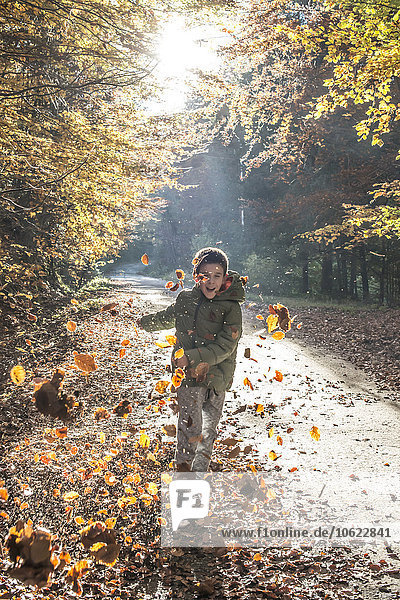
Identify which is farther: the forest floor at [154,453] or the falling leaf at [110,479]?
the falling leaf at [110,479]

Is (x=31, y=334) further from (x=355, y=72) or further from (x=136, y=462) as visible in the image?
(x=355, y=72)

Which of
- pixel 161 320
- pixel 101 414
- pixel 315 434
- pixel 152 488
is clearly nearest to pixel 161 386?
pixel 101 414

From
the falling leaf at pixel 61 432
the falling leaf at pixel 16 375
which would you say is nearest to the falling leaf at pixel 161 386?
the falling leaf at pixel 61 432

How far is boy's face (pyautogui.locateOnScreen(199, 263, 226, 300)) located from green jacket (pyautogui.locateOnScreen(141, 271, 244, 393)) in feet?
0.22

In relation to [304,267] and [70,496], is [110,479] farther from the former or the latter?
[304,267]

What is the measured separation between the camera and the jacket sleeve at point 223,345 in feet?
12.6

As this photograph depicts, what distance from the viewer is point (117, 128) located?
347 inches

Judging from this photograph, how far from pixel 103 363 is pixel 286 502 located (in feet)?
19.6

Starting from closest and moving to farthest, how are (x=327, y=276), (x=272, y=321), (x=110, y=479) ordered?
1. (x=110, y=479)
2. (x=272, y=321)
3. (x=327, y=276)

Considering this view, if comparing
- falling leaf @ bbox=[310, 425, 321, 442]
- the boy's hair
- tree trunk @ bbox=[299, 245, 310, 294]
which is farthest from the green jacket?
tree trunk @ bbox=[299, 245, 310, 294]

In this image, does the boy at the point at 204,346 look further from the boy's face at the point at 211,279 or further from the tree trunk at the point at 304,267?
the tree trunk at the point at 304,267

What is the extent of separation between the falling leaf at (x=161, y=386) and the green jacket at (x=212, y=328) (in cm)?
407

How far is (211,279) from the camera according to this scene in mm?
3910

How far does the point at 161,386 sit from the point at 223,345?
4447mm
